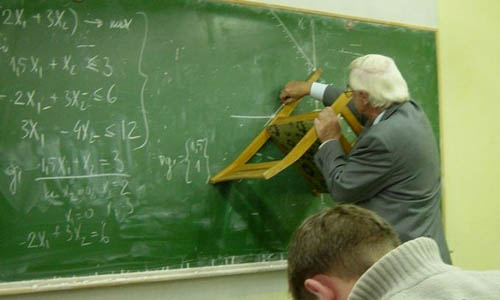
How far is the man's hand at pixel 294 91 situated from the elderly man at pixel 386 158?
10.2 inches

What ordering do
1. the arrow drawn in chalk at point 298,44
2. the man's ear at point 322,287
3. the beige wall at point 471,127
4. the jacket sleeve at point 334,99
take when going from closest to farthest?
the man's ear at point 322,287
the jacket sleeve at point 334,99
the arrow drawn in chalk at point 298,44
the beige wall at point 471,127

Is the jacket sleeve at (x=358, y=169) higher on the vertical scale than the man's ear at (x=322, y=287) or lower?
higher

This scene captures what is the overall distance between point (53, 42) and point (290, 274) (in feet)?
4.88

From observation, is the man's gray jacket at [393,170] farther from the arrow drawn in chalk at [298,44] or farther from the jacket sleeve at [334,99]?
the arrow drawn in chalk at [298,44]

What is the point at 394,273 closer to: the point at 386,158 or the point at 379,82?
the point at 386,158

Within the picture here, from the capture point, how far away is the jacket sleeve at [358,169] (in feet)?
7.30

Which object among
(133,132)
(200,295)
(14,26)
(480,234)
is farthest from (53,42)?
(480,234)

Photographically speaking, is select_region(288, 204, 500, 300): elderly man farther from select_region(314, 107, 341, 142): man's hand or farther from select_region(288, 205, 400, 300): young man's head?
select_region(314, 107, 341, 142): man's hand

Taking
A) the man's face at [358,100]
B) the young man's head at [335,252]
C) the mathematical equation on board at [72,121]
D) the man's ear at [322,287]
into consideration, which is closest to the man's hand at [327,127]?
the man's face at [358,100]

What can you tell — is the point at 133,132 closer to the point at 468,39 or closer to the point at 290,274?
the point at 290,274

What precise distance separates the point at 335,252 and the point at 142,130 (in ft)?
4.56

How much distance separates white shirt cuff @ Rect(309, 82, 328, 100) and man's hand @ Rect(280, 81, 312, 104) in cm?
2

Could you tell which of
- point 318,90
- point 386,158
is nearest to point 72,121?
point 318,90

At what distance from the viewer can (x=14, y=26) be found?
2.18 m
